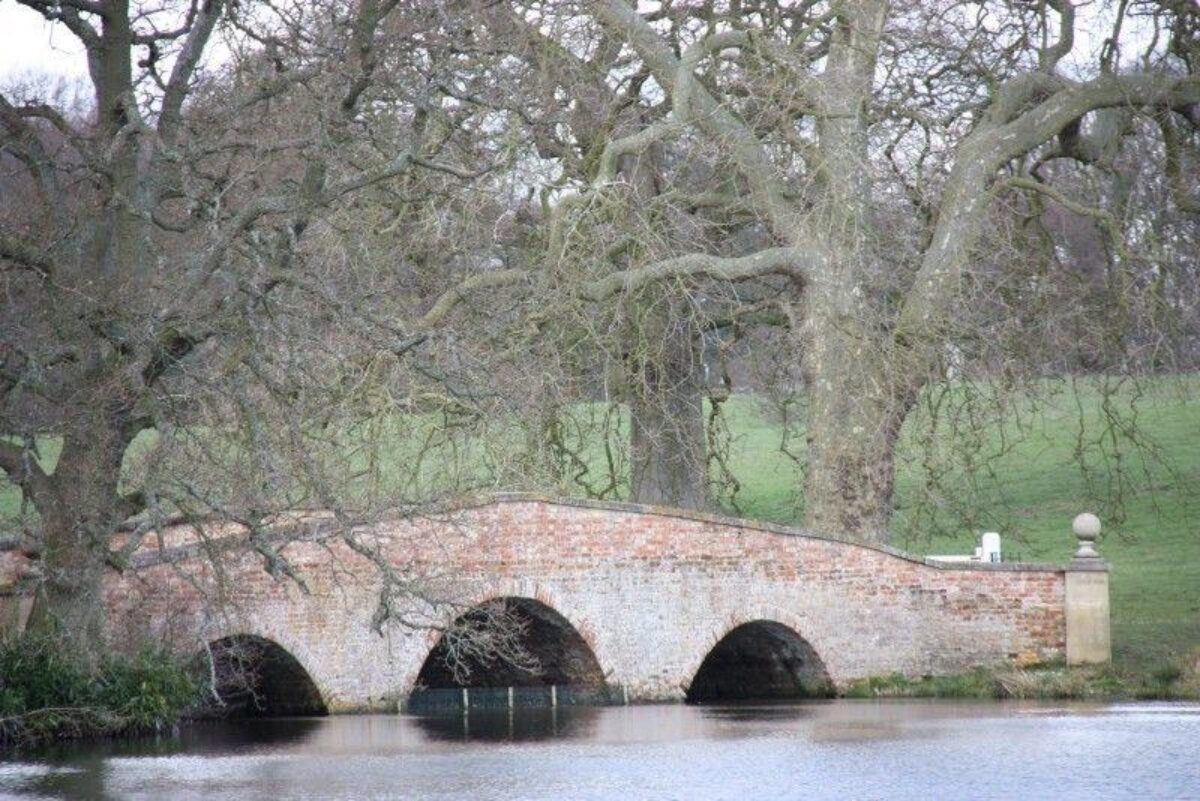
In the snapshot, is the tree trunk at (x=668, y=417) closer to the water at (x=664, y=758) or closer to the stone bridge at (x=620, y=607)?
the stone bridge at (x=620, y=607)

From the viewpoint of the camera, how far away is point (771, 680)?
23.0 m

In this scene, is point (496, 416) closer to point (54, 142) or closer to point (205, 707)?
point (205, 707)

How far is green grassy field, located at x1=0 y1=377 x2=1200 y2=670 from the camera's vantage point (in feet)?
72.1

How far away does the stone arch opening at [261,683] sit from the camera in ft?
62.8

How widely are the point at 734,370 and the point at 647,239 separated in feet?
42.2

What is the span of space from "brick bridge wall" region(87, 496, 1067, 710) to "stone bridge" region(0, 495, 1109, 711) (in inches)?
0.8

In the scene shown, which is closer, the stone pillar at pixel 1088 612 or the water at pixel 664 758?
the water at pixel 664 758

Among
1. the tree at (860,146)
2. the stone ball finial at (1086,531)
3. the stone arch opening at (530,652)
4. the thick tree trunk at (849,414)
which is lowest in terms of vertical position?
the stone arch opening at (530,652)

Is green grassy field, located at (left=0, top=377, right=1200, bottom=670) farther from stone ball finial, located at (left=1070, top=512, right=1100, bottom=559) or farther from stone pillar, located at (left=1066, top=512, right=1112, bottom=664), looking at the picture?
stone ball finial, located at (left=1070, top=512, right=1100, bottom=559)

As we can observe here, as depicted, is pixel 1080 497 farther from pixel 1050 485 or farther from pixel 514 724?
pixel 514 724

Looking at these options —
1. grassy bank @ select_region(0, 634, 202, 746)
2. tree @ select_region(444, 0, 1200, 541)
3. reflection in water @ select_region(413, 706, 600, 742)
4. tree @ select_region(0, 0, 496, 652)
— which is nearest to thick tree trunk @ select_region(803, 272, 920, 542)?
tree @ select_region(444, 0, 1200, 541)

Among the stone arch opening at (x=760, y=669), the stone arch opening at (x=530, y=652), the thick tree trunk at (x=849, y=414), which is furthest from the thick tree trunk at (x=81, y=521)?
the thick tree trunk at (x=849, y=414)

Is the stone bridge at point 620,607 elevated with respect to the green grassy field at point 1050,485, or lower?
lower

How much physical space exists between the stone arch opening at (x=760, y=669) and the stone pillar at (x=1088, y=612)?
2541 mm
